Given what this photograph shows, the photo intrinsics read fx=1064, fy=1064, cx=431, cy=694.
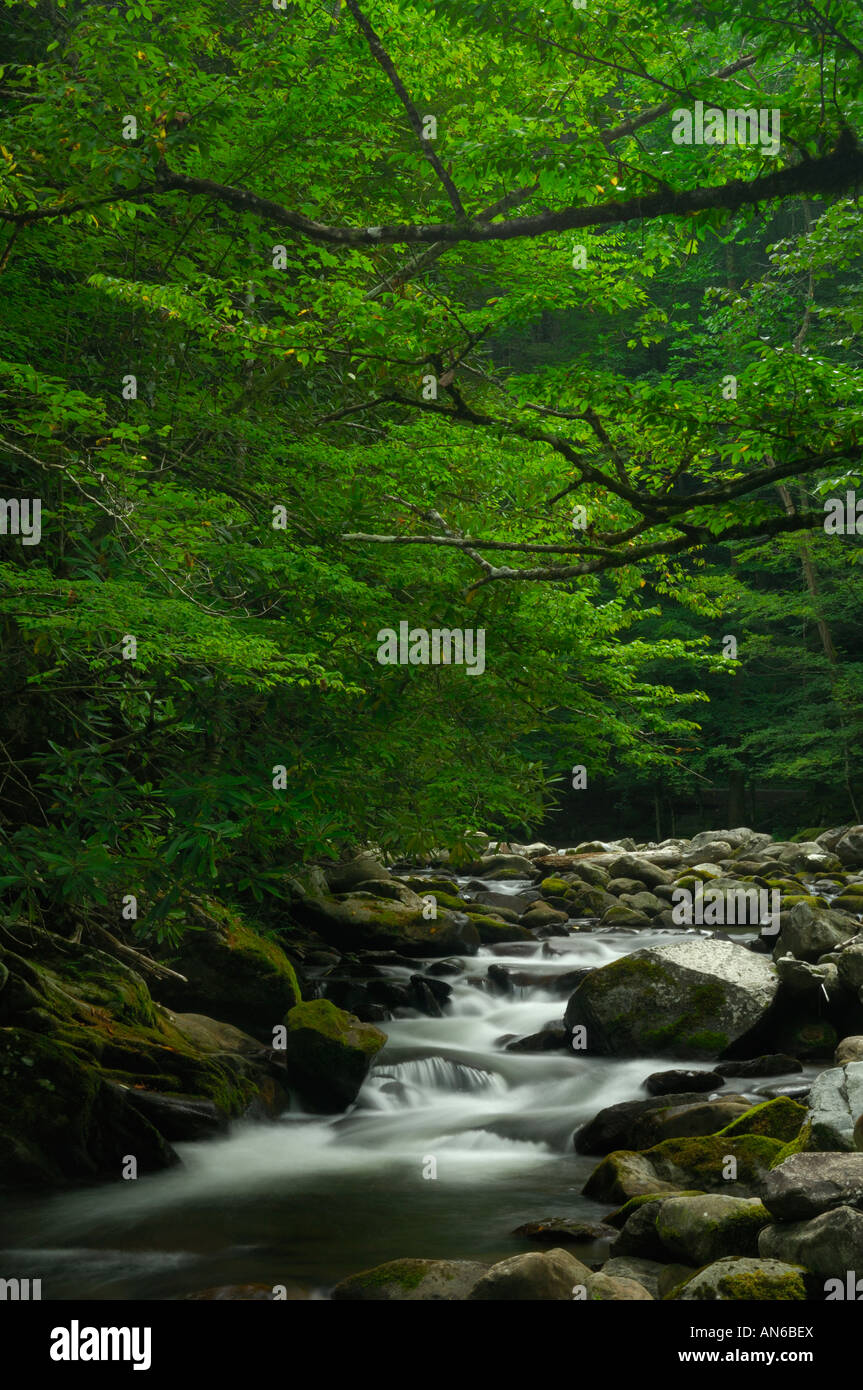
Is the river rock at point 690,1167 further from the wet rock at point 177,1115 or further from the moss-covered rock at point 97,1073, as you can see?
the moss-covered rock at point 97,1073

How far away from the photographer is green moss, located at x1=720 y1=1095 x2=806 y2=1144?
638 cm

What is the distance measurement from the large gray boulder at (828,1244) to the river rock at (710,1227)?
35 cm

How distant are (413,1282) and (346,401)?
677 cm

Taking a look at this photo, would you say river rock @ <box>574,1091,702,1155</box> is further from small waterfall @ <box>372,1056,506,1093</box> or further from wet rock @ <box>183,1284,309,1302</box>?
wet rock @ <box>183,1284,309,1302</box>

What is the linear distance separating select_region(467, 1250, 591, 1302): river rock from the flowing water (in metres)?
0.97

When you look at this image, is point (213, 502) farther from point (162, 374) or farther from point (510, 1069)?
point (510, 1069)

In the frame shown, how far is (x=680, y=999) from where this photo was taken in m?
9.33

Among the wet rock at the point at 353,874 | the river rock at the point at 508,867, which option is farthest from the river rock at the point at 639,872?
the wet rock at the point at 353,874

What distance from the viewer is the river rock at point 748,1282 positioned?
14.4ft

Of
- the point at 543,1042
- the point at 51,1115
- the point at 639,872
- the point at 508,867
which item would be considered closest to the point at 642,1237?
the point at 51,1115

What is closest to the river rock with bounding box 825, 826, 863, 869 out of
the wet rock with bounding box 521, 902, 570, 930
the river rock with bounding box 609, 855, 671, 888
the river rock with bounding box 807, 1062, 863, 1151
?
the river rock with bounding box 609, 855, 671, 888

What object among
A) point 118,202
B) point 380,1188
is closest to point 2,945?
point 380,1188

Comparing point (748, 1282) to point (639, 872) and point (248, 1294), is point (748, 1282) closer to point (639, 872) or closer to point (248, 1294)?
point (248, 1294)

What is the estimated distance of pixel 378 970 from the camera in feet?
41.2
